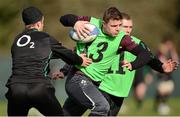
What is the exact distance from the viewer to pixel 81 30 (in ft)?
32.8

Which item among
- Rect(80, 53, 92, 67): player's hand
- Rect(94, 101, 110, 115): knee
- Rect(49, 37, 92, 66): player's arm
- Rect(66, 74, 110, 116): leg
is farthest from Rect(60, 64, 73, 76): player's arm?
Rect(94, 101, 110, 115): knee

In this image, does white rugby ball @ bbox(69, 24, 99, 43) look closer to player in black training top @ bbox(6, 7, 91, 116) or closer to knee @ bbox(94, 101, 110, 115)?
player in black training top @ bbox(6, 7, 91, 116)

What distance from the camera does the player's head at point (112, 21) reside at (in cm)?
991

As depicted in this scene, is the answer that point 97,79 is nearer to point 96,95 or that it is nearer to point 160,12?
point 96,95

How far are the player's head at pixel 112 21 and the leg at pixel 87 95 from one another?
2.19 ft

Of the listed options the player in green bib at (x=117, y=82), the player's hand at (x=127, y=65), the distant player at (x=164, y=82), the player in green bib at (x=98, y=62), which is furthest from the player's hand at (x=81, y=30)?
the distant player at (x=164, y=82)

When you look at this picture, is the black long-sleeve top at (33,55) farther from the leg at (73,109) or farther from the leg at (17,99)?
the leg at (73,109)

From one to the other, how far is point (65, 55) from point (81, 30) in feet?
2.06

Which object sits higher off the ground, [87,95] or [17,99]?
[17,99]

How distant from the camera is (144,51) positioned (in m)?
10.1

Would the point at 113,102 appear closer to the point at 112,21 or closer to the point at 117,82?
the point at 117,82

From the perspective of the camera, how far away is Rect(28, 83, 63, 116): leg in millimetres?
9047

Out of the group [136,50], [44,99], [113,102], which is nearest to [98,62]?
[136,50]

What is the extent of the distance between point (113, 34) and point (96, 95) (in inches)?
31.1
